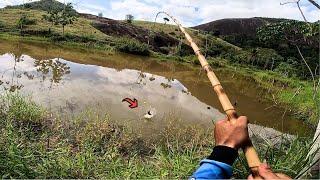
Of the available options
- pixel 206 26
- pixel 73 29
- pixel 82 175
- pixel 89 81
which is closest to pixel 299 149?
pixel 82 175

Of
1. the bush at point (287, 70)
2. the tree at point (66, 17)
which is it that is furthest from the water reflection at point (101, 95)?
the tree at point (66, 17)

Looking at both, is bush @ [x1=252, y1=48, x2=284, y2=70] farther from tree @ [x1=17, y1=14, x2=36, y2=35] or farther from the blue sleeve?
the blue sleeve

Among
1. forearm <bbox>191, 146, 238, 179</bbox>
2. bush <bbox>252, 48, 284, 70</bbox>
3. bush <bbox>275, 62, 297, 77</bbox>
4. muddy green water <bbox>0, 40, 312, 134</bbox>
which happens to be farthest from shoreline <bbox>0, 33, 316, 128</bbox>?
bush <bbox>252, 48, 284, 70</bbox>

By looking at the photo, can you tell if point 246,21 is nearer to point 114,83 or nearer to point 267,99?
point 267,99

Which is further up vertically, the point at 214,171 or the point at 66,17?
the point at 66,17

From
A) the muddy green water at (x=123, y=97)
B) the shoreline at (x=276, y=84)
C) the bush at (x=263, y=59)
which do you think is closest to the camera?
the muddy green water at (x=123, y=97)

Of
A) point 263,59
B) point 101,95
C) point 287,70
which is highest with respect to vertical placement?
point 101,95

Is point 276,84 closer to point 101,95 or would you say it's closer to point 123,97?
point 123,97

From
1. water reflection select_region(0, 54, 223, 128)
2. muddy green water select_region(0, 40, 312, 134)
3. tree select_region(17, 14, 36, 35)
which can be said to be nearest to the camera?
muddy green water select_region(0, 40, 312, 134)

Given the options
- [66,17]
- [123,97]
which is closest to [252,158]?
[123,97]

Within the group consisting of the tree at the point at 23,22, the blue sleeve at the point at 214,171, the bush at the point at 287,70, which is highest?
the tree at the point at 23,22

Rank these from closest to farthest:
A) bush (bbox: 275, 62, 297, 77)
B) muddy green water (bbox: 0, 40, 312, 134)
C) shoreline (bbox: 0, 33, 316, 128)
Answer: muddy green water (bbox: 0, 40, 312, 134) < shoreline (bbox: 0, 33, 316, 128) < bush (bbox: 275, 62, 297, 77)

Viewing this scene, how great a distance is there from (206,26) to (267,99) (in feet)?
366

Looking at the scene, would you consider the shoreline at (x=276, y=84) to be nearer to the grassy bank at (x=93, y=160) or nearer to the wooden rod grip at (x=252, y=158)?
the grassy bank at (x=93, y=160)
